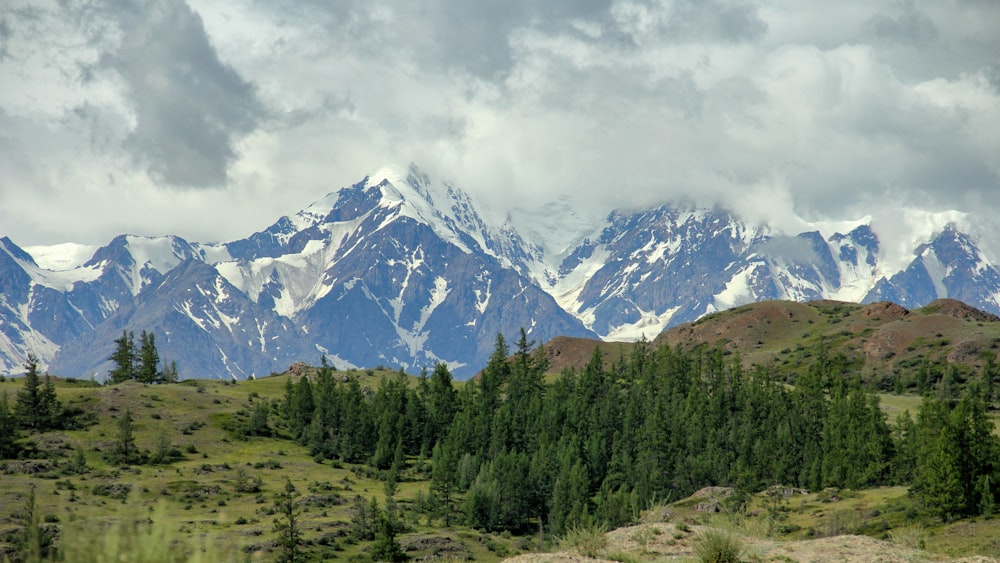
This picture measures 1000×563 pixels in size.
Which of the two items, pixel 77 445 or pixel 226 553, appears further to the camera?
pixel 77 445

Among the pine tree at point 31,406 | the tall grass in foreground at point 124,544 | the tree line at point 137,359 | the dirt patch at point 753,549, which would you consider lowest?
the dirt patch at point 753,549

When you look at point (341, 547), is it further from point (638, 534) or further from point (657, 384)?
point (657, 384)

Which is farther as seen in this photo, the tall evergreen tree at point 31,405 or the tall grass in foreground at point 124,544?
the tall evergreen tree at point 31,405

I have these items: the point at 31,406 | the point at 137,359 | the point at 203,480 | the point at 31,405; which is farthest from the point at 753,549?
the point at 137,359

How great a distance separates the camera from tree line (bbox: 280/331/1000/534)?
108688 millimetres

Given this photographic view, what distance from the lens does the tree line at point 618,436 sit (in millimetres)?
108688

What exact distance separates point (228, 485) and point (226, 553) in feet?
336

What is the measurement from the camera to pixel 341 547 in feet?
280

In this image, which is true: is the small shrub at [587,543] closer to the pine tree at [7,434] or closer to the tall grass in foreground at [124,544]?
the tall grass in foreground at [124,544]

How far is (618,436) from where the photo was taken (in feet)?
469

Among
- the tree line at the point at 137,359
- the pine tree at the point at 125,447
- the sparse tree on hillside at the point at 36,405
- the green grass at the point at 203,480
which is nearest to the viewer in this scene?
the green grass at the point at 203,480

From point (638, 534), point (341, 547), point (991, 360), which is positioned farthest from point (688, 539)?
point (991, 360)

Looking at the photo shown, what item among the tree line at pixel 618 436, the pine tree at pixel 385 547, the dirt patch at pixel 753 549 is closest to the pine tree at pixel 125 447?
the tree line at pixel 618 436

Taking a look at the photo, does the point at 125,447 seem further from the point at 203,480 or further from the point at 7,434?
the point at 203,480
